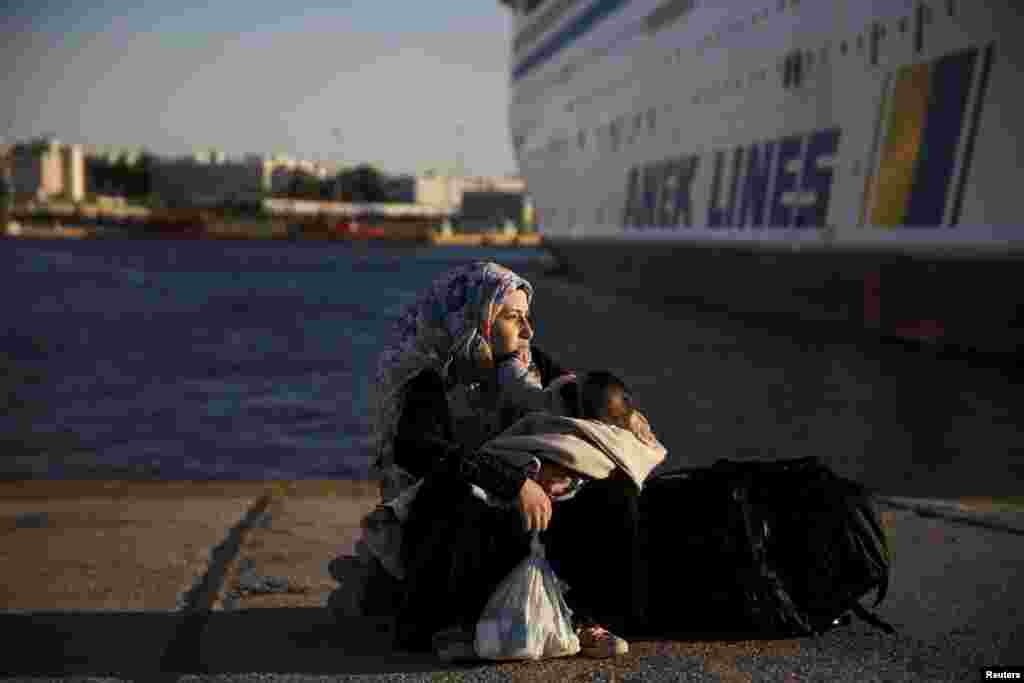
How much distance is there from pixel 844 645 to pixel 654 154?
86.7ft

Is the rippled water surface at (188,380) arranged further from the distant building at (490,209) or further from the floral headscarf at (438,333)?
the distant building at (490,209)

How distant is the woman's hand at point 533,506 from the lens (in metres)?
3.11

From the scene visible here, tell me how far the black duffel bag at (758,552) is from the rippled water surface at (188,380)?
21.3 ft

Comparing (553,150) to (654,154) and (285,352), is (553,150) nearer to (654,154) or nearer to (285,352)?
(654,154)

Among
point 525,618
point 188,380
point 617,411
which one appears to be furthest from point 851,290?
point 525,618

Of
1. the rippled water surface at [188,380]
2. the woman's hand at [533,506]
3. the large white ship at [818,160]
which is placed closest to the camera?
the woman's hand at [533,506]

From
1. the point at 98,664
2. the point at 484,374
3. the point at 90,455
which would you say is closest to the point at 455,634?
the point at 484,374

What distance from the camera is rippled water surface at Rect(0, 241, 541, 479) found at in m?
10.7

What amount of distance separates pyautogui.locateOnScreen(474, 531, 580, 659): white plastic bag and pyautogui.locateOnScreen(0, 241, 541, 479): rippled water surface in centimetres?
661

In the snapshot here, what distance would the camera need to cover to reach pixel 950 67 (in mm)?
15820

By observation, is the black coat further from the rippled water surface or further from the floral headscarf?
the rippled water surface

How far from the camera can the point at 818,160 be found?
19438mm

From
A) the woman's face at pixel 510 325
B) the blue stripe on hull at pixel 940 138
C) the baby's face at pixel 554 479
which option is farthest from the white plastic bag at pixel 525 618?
the blue stripe on hull at pixel 940 138

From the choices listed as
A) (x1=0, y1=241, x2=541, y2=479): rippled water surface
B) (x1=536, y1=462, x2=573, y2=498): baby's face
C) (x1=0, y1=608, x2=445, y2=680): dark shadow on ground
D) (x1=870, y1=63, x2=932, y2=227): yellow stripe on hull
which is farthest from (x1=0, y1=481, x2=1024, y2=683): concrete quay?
(x1=870, y1=63, x2=932, y2=227): yellow stripe on hull
